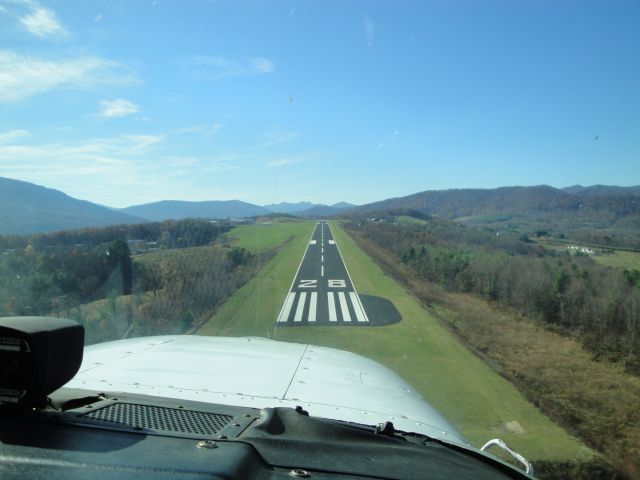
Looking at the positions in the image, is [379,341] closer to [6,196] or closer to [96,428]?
[96,428]

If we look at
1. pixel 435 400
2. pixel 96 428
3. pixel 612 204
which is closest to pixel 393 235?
pixel 612 204

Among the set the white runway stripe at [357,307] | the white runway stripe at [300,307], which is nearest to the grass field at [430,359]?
the white runway stripe at [300,307]

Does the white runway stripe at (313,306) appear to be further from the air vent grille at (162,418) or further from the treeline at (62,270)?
the air vent grille at (162,418)

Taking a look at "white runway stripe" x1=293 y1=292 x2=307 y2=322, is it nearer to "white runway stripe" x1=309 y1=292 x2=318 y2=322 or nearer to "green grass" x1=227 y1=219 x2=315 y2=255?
"white runway stripe" x1=309 y1=292 x2=318 y2=322

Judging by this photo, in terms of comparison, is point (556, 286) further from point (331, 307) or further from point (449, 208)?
point (449, 208)

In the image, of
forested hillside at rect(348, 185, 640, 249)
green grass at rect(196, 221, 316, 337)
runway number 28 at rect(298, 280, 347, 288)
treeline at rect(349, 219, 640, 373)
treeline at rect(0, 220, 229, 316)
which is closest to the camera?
treeline at rect(0, 220, 229, 316)

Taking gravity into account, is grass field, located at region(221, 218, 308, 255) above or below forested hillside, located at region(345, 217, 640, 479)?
above

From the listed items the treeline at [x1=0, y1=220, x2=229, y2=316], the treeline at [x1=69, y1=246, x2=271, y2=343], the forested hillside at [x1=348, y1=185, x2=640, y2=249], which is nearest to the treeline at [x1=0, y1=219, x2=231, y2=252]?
the treeline at [x1=0, y1=220, x2=229, y2=316]
